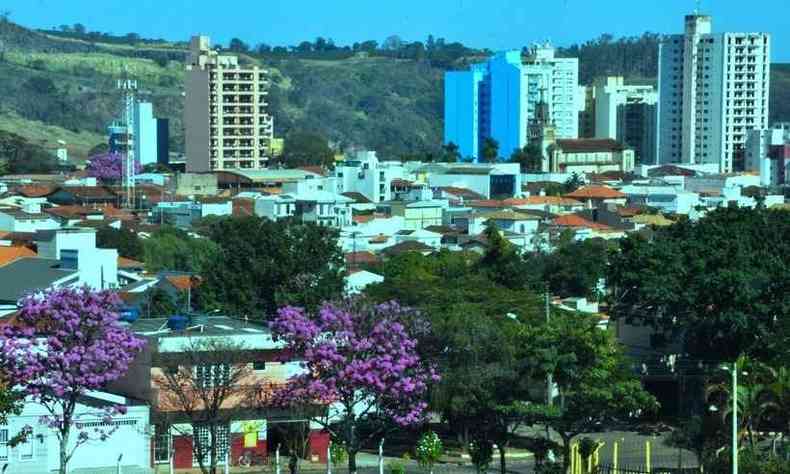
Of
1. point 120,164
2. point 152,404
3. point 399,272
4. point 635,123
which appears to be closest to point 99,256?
point 399,272

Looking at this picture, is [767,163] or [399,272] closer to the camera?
[399,272]

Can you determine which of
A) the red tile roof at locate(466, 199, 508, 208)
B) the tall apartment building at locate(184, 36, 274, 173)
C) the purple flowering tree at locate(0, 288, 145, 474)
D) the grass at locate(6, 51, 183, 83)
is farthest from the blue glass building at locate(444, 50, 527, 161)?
the purple flowering tree at locate(0, 288, 145, 474)

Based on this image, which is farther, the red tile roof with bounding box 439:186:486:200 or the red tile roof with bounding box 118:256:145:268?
the red tile roof with bounding box 439:186:486:200

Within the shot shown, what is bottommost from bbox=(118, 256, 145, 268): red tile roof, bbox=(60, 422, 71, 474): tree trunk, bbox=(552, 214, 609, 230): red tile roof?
bbox=(60, 422, 71, 474): tree trunk

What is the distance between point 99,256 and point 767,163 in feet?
170

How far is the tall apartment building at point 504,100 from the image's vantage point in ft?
280

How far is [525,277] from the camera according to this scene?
3152cm

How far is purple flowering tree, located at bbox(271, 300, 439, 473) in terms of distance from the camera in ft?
56.8

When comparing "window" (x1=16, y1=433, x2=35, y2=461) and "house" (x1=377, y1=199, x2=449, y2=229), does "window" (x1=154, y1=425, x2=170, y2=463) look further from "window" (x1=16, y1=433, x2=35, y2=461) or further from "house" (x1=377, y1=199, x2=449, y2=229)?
"house" (x1=377, y1=199, x2=449, y2=229)

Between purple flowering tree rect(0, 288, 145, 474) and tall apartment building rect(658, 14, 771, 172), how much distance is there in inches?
2592

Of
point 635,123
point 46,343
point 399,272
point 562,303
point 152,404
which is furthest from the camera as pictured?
point 635,123

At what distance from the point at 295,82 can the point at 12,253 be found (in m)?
90.7

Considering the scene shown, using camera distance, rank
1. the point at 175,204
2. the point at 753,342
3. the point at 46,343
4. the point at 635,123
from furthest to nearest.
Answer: the point at 635,123, the point at 175,204, the point at 753,342, the point at 46,343

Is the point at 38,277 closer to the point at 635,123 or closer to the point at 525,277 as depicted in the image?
the point at 525,277
